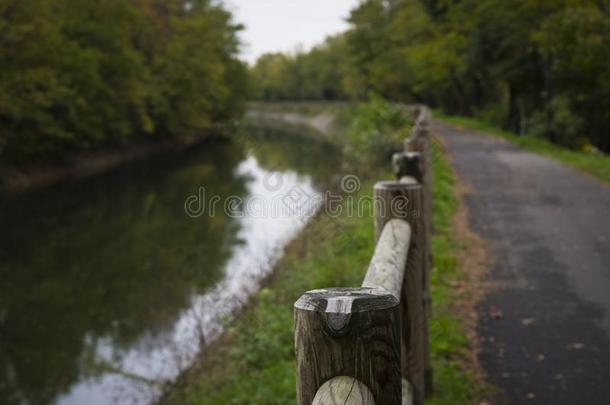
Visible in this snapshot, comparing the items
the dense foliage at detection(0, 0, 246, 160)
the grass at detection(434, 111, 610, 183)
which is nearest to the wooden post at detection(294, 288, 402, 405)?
the grass at detection(434, 111, 610, 183)

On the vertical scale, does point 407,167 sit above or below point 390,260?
above

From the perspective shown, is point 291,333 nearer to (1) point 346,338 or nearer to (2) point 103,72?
(1) point 346,338

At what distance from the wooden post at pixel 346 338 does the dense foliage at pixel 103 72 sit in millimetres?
22114

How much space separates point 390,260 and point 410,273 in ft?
2.08

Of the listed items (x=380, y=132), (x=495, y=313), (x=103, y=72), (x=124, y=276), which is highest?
(x=103, y=72)

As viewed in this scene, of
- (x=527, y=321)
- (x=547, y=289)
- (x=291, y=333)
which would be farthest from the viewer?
(x=291, y=333)

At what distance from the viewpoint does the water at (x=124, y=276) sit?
834 centimetres

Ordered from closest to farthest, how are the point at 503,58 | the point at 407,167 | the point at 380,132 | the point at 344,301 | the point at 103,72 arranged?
the point at 344,301 → the point at 407,167 → the point at 380,132 → the point at 503,58 → the point at 103,72

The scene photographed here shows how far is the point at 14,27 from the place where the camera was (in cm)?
2167

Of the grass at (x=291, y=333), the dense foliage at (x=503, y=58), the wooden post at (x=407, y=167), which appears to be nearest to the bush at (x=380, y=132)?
the dense foliage at (x=503, y=58)

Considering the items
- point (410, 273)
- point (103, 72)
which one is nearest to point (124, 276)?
point (410, 273)

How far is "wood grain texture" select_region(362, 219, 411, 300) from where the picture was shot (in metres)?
2.21

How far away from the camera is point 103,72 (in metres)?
30.3

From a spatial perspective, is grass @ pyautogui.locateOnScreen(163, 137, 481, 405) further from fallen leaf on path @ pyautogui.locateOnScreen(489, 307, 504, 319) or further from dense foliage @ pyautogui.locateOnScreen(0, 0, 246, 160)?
dense foliage @ pyautogui.locateOnScreen(0, 0, 246, 160)
